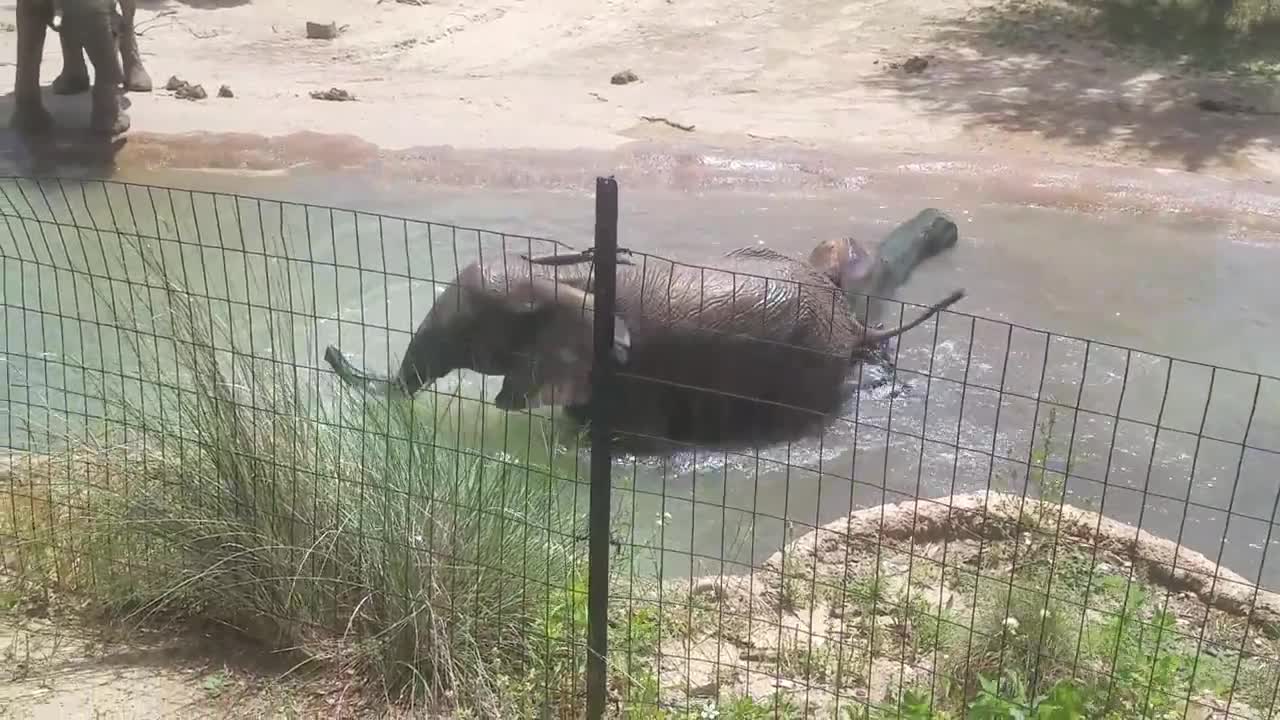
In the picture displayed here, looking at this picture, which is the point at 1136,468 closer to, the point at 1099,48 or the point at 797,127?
the point at 797,127

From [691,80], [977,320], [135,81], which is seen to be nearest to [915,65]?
[691,80]

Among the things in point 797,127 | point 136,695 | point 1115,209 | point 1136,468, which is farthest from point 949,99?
point 136,695

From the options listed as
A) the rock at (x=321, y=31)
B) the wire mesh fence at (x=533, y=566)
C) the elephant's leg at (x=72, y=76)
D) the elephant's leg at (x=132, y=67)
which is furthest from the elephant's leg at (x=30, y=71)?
the wire mesh fence at (x=533, y=566)

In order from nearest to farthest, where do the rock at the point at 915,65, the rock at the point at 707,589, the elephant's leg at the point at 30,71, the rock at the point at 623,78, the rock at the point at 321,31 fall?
the rock at the point at 707,589, the elephant's leg at the point at 30,71, the rock at the point at 623,78, the rock at the point at 915,65, the rock at the point at 321,31

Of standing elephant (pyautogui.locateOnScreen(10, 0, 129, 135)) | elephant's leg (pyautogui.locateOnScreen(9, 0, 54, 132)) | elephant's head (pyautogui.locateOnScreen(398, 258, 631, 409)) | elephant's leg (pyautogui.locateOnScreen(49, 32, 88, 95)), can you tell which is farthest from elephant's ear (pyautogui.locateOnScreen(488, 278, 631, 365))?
elephant's leg (pyautogui.locateOnScreen(49, 32, 88, 95))

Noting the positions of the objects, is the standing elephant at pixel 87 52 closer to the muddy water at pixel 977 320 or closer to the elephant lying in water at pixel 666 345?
the muddy water at pixel 977 320

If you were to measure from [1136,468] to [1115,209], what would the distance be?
13.5ft

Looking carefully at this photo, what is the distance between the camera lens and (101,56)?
419 inches

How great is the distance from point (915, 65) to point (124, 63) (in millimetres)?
8007

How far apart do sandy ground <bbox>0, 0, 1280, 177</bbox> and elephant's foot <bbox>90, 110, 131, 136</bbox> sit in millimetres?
368

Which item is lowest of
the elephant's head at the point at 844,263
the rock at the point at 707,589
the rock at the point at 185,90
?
the rock at the point at 707,589

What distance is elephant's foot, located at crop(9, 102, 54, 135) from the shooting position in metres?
11.1

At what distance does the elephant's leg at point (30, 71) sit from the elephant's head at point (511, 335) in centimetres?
627

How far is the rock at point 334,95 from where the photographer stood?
1255 centimetres
